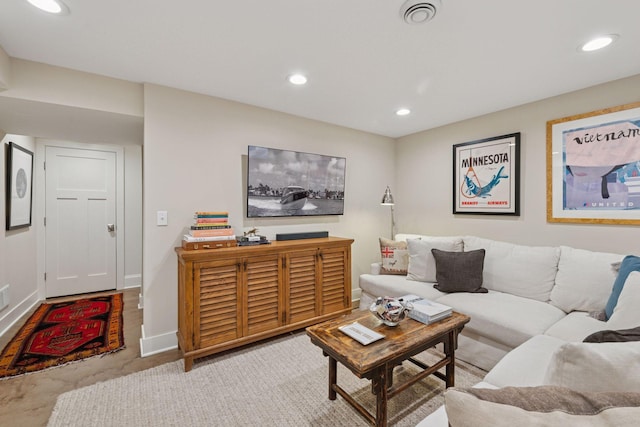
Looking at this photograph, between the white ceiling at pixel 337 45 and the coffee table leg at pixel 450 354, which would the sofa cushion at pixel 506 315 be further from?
the white ceiling at pixel 337 45

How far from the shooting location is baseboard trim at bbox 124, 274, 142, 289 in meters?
4.55

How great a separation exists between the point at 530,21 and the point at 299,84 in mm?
1596

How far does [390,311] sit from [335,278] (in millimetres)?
1280

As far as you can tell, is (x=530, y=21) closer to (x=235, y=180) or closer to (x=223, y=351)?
(x=235, y=180)

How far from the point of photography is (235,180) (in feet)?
9.48

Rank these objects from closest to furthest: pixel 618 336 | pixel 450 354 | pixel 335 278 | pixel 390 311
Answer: pixel 618 336, pixel 390 311, pixel 450 354, pixel 335 278

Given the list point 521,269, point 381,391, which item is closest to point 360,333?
point 381,391

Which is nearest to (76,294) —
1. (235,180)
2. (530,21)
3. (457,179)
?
(235,180)

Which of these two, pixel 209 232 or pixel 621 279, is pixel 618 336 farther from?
pixel 209 232

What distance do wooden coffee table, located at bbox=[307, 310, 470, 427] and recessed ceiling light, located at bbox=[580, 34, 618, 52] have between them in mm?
1935

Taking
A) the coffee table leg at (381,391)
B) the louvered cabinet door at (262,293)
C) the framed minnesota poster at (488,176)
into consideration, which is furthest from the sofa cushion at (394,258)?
the coffee table leg at (381,391)

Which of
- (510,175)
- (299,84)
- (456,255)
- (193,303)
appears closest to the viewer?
(193,303)

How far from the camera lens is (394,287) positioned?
9.41 ft

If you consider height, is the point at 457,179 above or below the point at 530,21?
below
